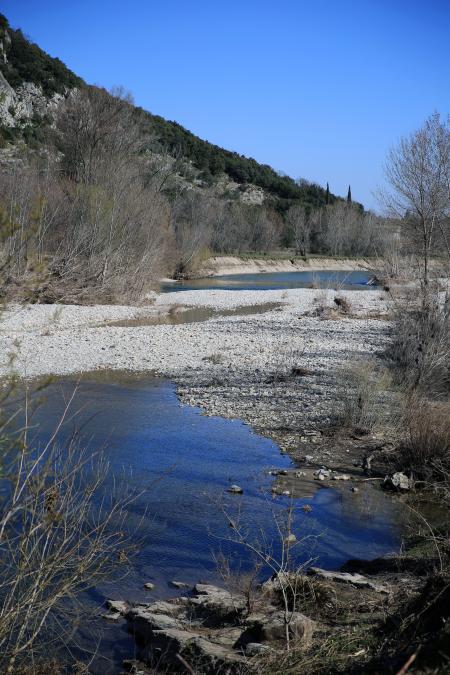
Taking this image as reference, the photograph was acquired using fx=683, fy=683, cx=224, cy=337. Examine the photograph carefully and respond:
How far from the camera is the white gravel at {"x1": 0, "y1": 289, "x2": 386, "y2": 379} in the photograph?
1838 cm

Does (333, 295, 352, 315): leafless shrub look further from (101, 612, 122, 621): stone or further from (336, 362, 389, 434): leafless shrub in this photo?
(101, 612, 122, 621): stone

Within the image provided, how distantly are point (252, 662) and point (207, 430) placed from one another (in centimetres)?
801

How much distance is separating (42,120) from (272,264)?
2977 cm

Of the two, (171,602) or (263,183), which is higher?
(263,183)

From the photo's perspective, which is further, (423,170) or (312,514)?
(423,170)

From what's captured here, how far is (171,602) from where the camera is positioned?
21.1ft

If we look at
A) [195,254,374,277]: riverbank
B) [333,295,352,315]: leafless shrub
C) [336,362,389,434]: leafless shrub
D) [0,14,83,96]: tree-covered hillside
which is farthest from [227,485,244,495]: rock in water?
[0,14,83,96]: tree-covered hillside

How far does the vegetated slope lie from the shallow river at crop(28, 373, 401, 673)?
206ft

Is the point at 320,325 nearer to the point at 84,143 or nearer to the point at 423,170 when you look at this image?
the point at 423,170

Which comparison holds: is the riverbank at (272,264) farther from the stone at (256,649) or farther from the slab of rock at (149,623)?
the stone at (256,649)

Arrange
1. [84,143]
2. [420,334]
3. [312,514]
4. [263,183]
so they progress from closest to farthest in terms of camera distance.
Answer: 1. [312,514]
2. [420,334]
3. [84,143]
4. [263,183]

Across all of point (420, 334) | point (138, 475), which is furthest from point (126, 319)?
point (138, 475)

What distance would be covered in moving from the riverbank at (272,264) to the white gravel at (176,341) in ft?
103

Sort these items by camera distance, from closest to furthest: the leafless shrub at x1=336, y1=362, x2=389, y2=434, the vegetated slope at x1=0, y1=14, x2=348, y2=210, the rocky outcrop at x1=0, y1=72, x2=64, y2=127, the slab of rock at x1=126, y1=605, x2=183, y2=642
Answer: the slab of rock at x1=126, y1=605, x2=183, y2=642 → the leafless shrub at x1=336, y1=362, x2=389, y2=434 → the rocky outcrop at x1=0, y1=72, x2=64, y2=127 → the vegetated slope at x1=0, y1=14, x2=348, y2=210
